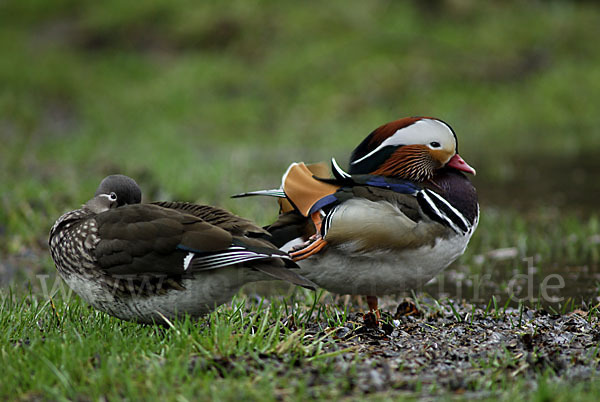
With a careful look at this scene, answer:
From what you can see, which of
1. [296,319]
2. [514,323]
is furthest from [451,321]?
[296,319]

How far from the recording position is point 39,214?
23.8 feet

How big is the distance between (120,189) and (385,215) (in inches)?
60.7

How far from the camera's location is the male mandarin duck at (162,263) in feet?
12.2

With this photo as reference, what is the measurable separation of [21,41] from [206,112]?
8.41m

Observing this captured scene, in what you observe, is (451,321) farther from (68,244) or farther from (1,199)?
(1,199)

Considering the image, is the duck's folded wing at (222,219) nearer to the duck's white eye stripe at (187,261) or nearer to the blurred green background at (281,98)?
the duck's white eye stripe at (187,261)

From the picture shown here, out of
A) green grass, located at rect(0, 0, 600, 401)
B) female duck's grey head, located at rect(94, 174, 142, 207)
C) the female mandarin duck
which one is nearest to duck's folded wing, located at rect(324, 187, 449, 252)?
the female mandarin duck

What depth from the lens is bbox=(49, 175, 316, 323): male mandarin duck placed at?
3721 mm

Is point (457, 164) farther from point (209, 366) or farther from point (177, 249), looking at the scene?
point (209, 366)

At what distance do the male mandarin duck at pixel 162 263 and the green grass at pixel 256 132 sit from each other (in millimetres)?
165

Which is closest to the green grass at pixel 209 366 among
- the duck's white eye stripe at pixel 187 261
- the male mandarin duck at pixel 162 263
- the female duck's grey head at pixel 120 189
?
the male mandarin duck at pixel 162 263

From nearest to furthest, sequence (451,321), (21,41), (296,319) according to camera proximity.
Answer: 1. (296,319)
2. (451,321)
3. (21,41)

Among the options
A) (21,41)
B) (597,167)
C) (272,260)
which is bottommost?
(597,167)

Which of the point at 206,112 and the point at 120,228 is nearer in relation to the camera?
the point at 120,228
